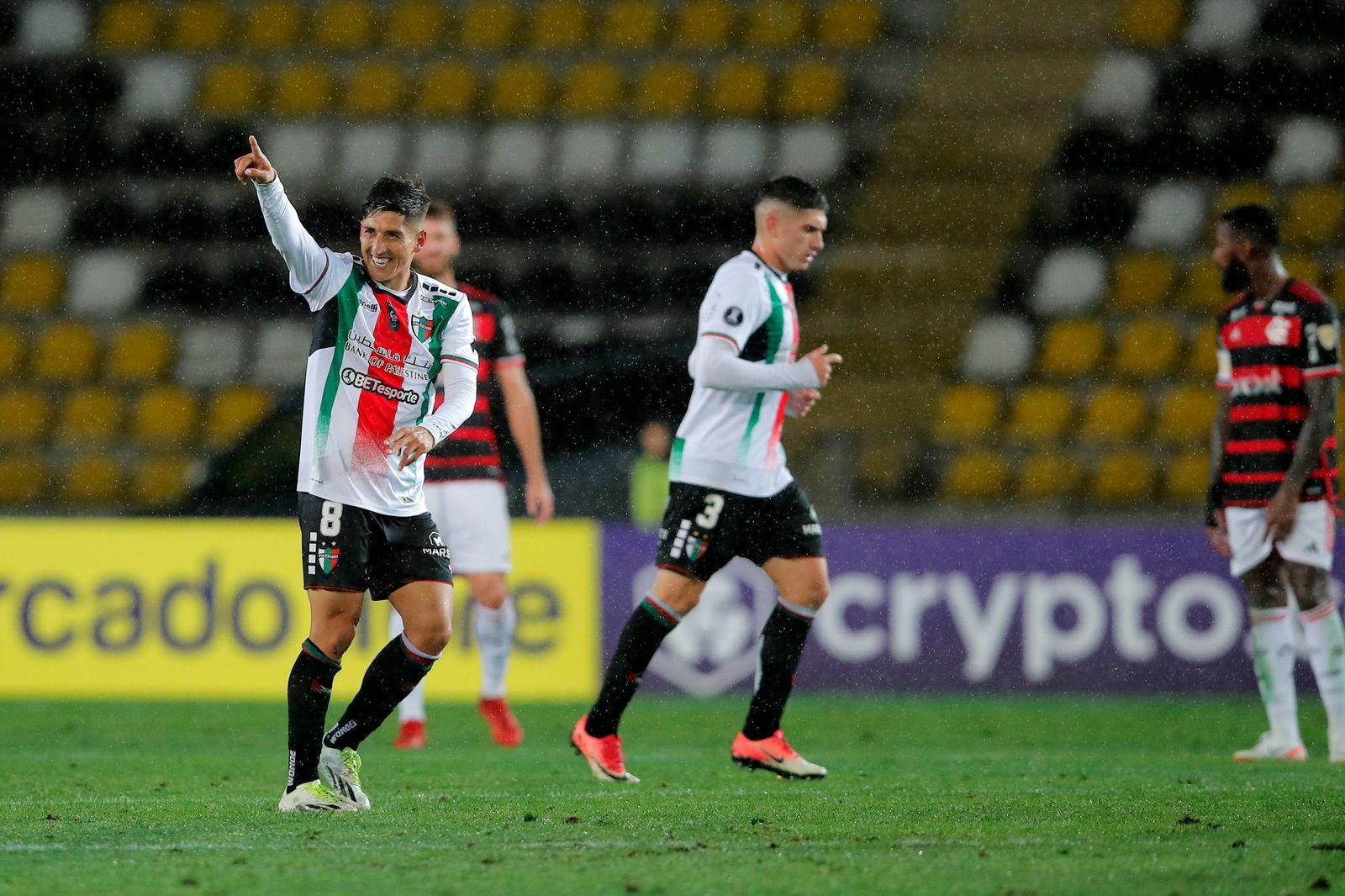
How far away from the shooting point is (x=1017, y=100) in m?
19.0

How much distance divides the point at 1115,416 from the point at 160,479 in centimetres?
772

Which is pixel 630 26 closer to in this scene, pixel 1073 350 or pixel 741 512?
pixel 1073 350

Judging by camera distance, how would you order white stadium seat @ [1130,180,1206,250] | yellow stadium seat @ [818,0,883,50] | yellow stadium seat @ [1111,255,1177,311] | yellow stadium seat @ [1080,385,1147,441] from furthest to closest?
yellow stadium seat @ [818,0,883,50], white stadium seat @ [1130,180,1206,250], yellow stadium seat @ [1111,255,1177,311], yellow stadium seat @ [1080,385,1147,441]

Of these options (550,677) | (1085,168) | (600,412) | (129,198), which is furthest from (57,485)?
(1085,168)

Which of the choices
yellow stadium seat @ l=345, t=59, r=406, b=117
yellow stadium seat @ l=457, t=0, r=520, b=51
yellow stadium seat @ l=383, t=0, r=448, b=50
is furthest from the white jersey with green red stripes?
yellow stadium seat @ l=383, t=0, r=448, b=50

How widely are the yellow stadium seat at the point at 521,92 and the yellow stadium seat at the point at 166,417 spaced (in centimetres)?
474

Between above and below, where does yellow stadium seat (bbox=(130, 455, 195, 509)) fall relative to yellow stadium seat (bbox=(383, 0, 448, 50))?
below

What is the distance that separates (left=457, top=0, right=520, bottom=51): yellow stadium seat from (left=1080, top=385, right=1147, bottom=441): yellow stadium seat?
26.1 feet

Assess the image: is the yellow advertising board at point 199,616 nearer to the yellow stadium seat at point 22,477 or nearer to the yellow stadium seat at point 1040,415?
the yellow stadium seat at point 22,477

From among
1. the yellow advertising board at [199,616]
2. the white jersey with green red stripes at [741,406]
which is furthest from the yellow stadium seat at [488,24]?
the white jersey with green red stripes at [741,406]

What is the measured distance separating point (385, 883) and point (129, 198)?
48.5 ft

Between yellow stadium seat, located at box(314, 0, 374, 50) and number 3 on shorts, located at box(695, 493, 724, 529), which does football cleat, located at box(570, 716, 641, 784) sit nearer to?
number 3 on shorts, located at box(695, 493, 724, 529)

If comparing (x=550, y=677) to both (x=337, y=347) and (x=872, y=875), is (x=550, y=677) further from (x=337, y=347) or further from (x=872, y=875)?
(x=872, y=875)

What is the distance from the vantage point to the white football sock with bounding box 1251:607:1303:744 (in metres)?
7.93
